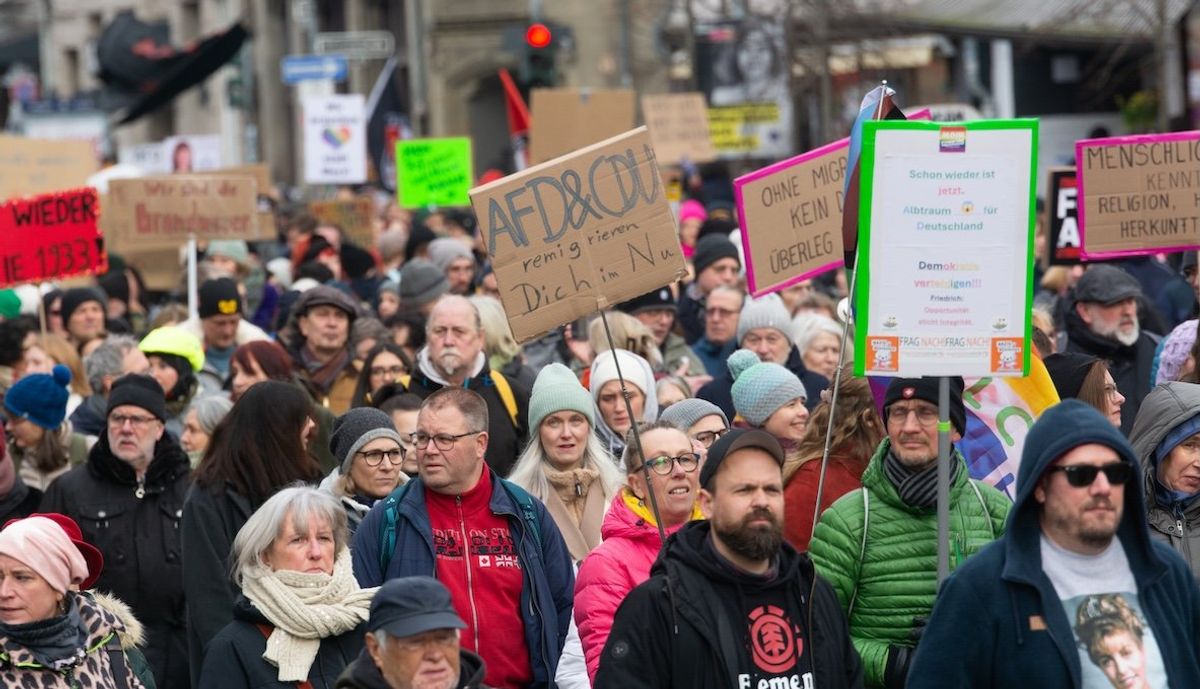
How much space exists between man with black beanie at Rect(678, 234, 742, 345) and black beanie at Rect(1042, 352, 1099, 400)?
451 cm

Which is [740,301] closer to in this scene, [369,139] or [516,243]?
[516,243]

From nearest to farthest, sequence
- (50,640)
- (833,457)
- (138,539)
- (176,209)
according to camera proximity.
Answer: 1. (50,640)
2. (833,457)
3. (138,539)
4. (176,209)

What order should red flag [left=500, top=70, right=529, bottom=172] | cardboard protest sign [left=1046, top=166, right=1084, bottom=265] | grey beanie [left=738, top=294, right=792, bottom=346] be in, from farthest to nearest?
red flag [left=500, top=70, right=529, bottom=172] → cardboard protest sign [left=1046, top=166, right=1084, bottom=265] → grey beanie [left=738, top=294, right=792, bottom=346]

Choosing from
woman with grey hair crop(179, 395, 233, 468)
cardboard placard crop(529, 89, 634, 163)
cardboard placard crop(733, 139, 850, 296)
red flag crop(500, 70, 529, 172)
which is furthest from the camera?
red flag crop(500, 70, 529, 172)

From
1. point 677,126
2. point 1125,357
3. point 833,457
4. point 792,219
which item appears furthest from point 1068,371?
point 677,126

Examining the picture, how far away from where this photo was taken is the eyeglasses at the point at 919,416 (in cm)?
583

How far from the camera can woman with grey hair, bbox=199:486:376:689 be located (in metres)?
5.59

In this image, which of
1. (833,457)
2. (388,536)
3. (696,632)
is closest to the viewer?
(696,632)

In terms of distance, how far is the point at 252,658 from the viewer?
5598 millimetres

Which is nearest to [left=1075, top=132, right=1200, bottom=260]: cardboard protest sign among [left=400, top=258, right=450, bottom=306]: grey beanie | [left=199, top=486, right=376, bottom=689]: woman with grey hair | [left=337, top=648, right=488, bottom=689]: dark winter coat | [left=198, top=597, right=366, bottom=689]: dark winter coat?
[left=400, top=258, right=450, bottom=306]: grey beanie

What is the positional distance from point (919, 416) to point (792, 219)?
10.6ft

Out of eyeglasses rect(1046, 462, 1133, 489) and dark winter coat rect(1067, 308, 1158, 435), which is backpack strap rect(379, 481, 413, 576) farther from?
dark winter coat rect(1067, 308, 1158, 435)

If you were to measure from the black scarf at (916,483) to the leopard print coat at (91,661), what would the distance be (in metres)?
2.16

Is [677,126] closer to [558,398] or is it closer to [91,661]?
[558,398]
